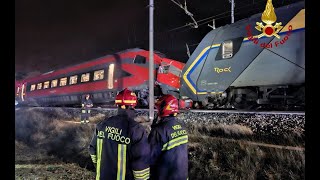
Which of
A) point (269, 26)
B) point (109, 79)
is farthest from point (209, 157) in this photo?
point (109, 79)

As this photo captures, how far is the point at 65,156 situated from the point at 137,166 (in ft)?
20.5

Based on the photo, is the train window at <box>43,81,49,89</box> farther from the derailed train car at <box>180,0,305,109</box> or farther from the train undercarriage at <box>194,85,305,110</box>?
the train undercarriage at <box>194,85,305,110</box>

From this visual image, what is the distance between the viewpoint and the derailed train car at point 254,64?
886cm

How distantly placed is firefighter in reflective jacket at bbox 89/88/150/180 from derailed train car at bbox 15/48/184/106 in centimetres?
1101

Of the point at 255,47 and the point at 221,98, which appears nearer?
the point at 255,47

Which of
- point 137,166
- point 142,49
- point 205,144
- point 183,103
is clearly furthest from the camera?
point 142,49

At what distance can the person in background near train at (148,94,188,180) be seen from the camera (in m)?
3.52

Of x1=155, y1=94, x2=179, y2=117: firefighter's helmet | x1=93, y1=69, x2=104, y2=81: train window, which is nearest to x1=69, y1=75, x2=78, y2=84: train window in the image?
x1=93, y1=69, x2=104, y2=81: train window

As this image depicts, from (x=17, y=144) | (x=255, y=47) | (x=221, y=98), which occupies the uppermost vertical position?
(x=255, y=47)

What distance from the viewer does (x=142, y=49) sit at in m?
16.1

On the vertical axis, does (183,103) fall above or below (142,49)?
below

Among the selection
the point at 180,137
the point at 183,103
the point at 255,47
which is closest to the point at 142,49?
the point at 183,103
